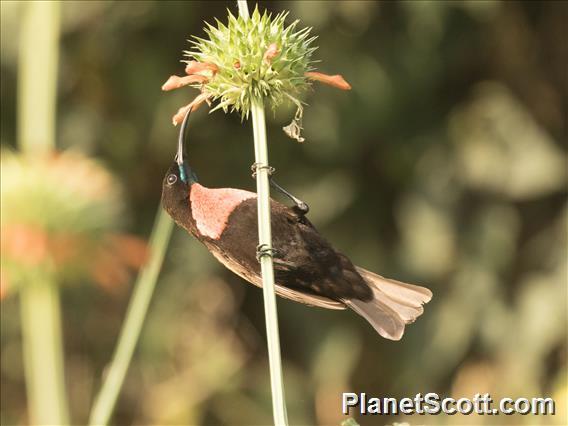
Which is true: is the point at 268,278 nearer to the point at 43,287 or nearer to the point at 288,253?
the point at 288,253

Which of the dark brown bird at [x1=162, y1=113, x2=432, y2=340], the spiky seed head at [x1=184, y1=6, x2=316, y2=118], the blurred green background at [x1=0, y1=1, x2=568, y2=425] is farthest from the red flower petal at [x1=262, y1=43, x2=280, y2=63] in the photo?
the blurred green background at [x1=0, y1=1, x2=568, y2=425]

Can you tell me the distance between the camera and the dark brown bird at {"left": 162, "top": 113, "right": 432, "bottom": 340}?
131 centimetres

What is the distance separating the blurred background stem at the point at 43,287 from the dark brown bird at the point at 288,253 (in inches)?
13.5

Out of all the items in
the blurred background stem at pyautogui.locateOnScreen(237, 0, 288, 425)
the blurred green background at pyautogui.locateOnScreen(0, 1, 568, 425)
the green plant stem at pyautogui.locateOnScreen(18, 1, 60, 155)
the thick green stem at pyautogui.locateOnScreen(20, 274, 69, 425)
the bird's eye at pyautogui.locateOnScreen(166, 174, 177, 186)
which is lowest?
the blurred background stem at pyautogui.locateOnScreen(237, 0, 288, 425)

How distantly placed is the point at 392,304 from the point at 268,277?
1.52ft

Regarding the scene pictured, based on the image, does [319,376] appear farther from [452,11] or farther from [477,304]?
[452,11]

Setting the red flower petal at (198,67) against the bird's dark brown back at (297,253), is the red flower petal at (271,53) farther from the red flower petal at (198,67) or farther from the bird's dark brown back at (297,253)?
the bird's dark brown back at (297,253)

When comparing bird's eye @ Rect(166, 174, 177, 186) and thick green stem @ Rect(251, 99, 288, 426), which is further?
bird's eye @ Rect(166, 174, 177, 186)

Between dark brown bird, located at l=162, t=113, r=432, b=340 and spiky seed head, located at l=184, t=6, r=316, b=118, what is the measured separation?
227mm

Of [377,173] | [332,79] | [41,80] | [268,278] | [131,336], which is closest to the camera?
[268,278]

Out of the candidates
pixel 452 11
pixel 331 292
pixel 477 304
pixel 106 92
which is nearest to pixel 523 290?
pixel 477 304

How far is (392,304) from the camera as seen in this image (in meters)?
1.34

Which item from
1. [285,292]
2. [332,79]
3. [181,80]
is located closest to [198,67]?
[181,80]

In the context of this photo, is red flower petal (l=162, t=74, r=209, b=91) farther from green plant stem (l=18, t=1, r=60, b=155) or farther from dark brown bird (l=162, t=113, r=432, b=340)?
green plant stem (l=18, t=1, r=60, b=155)
